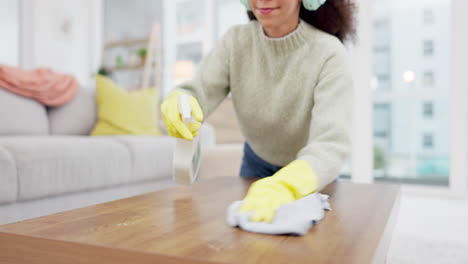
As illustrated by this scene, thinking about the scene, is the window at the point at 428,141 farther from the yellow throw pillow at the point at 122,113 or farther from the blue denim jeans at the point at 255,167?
the blue denim jeans at the point at 255,167

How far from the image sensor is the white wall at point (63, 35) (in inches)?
177

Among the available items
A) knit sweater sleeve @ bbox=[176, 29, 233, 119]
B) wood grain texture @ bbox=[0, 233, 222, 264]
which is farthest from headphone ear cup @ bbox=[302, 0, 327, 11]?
wood grain texture @ bbox=[0, 233, 222, 264]

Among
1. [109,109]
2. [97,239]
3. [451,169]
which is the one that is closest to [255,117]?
[97,239]

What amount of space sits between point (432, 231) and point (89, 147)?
1.66 meters

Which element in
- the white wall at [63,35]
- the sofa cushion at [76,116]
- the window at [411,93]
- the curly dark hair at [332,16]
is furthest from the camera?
the white wall at [63,35]

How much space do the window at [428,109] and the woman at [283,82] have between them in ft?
7.74

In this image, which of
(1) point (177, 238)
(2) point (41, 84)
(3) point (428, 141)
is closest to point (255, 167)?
(1) point (177, 238)

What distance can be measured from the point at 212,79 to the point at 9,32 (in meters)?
4.12

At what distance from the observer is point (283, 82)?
1052 mm

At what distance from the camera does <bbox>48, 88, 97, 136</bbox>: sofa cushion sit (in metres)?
2.40

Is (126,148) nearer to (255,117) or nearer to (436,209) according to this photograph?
(255,117)

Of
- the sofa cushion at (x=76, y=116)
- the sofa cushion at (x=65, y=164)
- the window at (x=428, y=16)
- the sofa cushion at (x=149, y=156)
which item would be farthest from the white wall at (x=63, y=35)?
the window at (x=428, y=16)

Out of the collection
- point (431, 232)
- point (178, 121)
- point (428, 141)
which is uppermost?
point (178, 121)

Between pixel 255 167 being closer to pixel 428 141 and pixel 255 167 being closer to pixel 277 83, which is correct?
pixel 277 83
